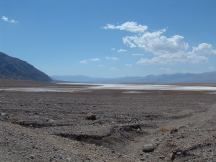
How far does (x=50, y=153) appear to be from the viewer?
1534 cm

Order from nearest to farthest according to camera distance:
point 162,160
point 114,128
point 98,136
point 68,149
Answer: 1. point 68,149
2. point 162,160
3. point 98,136
4. point 114,128

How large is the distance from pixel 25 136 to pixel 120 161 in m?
3.61

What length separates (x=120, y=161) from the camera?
56.7 ft

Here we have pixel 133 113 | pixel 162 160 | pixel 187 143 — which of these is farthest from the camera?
pixel 133 113

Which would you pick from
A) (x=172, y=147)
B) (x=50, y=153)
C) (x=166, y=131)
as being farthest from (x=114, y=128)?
(x=50, y=153)

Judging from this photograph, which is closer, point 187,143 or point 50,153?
point 50,153

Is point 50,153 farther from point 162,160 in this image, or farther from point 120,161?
point 162,160

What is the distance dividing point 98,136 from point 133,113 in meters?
13.4

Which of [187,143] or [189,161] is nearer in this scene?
[189,161]

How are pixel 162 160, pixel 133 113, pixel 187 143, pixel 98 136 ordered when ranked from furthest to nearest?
pixel 133 113
pixel 98 136
pixel 187 143
pixel 162 160

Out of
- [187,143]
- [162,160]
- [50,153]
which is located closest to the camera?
[50,153]

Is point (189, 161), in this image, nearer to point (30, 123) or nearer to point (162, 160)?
point (162, 160)

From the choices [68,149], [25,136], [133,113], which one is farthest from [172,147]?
[133,113]

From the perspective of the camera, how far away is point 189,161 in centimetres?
1720
